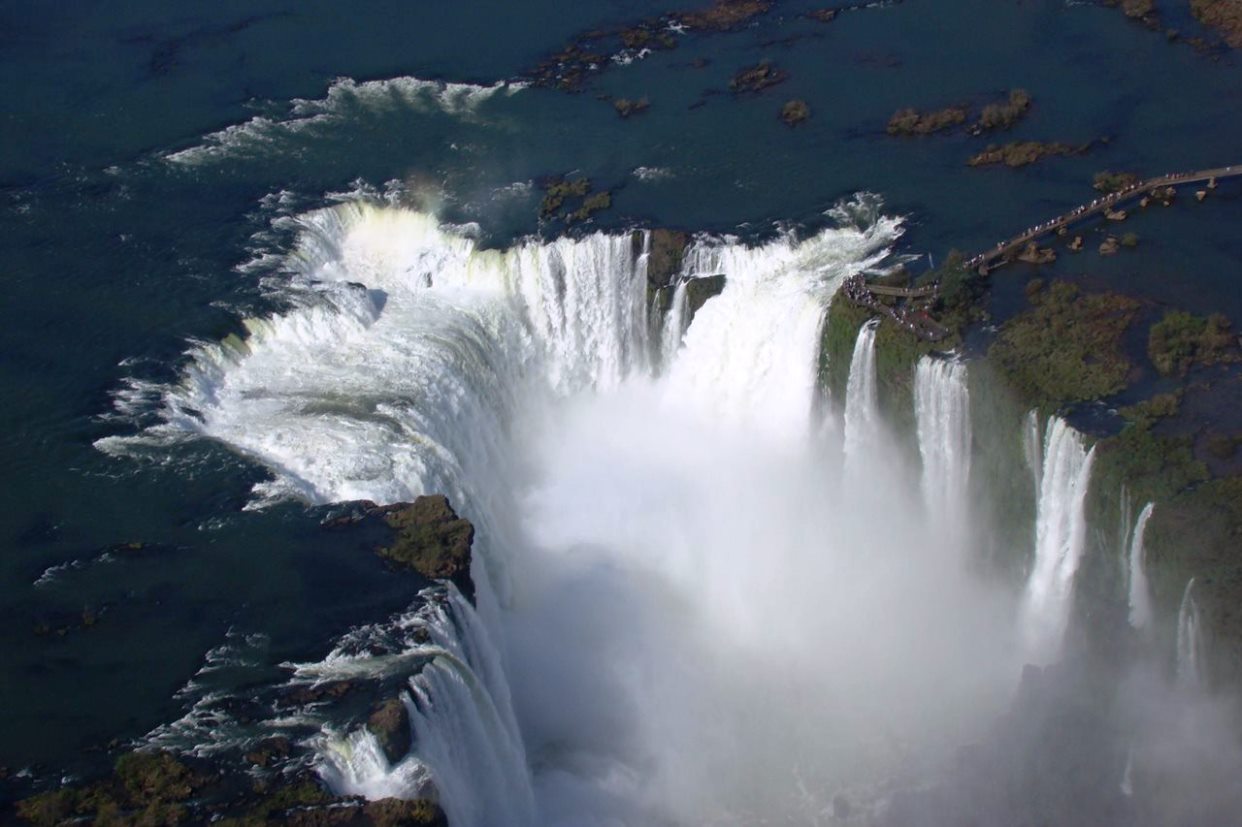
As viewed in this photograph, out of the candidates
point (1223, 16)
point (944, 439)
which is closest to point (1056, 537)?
point (944, 439)

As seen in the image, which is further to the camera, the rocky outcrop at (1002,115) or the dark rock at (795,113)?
the dark rock at (795,113)

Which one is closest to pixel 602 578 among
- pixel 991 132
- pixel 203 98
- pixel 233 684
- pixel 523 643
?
pixel 523 643

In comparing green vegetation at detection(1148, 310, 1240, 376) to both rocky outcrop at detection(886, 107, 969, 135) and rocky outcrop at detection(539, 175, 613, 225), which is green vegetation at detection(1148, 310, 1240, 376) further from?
rocky outcrop at detection(539, 175, 613, 225)

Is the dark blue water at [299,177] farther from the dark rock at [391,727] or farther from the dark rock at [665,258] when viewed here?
the dark rock at [391,727]

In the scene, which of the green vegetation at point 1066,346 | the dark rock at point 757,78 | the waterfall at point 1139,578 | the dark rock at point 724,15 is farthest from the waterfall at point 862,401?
the dark rock at point 724,15

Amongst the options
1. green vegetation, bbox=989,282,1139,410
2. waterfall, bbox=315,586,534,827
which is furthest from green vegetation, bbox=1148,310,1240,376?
waterfall, bbox=315,586,534,827

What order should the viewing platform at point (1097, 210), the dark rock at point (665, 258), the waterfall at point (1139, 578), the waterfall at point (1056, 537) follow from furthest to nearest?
the dark rock at point (665, 258) → the viewing platform at point (1097, 210) → the waterfall at point (1056, 537) → the waterfall at point (1139, 578)
